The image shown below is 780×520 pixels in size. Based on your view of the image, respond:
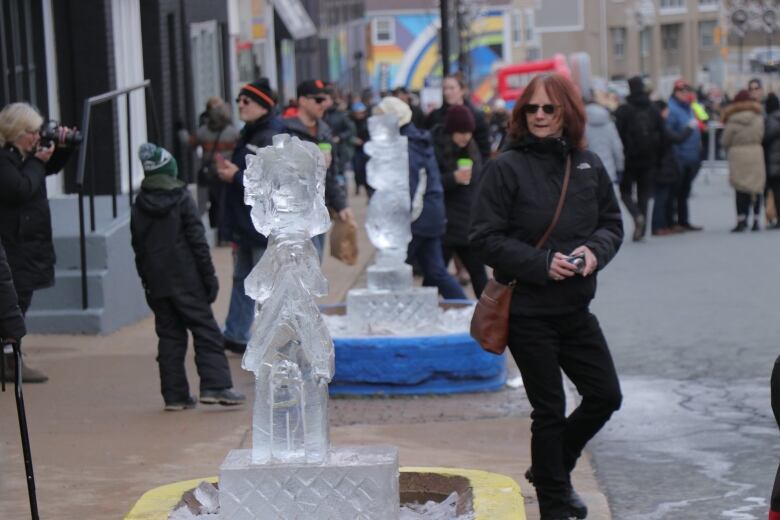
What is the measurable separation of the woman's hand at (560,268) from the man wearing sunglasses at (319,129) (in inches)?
165

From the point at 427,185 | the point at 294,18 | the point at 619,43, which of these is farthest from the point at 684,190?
the point at 619,43

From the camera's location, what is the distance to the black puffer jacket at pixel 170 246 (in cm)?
855

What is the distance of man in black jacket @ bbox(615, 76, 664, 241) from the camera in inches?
727

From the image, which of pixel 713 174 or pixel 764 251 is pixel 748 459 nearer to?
pixel 764 251

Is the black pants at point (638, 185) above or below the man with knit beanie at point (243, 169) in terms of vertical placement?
below

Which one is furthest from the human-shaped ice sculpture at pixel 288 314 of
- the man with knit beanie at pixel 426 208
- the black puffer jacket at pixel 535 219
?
the man with knit beanie at pixel 426 208

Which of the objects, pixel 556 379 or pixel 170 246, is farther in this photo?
pixel 170 246

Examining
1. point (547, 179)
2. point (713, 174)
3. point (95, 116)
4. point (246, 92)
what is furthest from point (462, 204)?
point (713, 174)

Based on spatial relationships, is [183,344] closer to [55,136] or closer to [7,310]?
[55,136]

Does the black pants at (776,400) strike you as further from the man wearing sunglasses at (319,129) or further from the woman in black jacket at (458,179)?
the woman in black jacket at (458,179)

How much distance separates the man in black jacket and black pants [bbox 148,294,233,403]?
10.4m

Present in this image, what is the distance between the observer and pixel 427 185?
1125 cm

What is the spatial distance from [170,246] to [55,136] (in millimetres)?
1193

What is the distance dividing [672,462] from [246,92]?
3.54m
